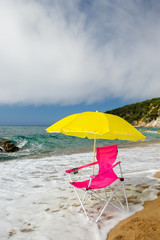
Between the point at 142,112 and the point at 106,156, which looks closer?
the point at 106,156

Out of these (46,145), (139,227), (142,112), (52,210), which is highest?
(142,112)

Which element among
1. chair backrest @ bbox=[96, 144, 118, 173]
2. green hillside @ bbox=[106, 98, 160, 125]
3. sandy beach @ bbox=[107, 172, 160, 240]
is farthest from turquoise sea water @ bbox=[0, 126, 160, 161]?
green hillside @ bbox=[106, 98, 160, 125]

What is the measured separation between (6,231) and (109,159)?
7.66 ft

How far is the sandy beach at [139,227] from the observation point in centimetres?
228

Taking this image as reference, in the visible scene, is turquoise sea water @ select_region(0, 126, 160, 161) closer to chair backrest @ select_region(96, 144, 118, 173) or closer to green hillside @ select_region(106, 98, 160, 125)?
chair backrest @ select_region(96, 144, 118, 173)

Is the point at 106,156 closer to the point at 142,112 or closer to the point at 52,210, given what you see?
the point at 52,210

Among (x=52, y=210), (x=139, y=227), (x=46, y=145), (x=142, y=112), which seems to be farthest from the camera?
(x=142, y=112)

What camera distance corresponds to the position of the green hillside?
9918cm

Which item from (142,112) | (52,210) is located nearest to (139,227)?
(52,210)

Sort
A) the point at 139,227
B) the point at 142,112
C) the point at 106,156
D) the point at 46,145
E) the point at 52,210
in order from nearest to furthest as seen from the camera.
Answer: the point at 139,227 → the point at 52,210 → the point at 106,156 → the point at 46,145 → the point at 142,112

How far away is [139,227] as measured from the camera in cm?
247

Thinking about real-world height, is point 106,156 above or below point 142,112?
below

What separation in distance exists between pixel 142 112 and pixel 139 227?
391ft

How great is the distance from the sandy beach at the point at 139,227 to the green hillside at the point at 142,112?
102 m
